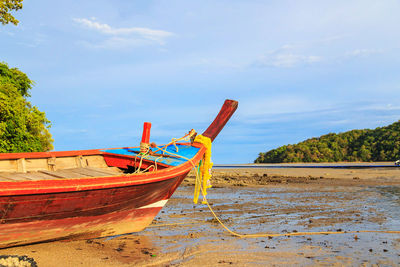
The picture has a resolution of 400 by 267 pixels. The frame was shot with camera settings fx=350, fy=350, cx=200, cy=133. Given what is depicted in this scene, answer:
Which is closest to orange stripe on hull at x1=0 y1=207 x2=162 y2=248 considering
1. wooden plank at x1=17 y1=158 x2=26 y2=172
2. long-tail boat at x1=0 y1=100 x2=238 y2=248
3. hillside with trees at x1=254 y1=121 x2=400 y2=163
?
long-tail boat at x1=0 y1=100 x2=238 y2=248

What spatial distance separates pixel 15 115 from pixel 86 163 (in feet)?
44.1

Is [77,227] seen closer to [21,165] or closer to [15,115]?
[21,165]

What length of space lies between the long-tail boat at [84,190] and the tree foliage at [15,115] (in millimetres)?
12173

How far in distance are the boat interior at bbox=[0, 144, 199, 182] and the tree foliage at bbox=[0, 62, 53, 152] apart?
12.0m

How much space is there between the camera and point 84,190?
5.19 metres

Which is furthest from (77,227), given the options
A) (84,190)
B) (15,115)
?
(15,115)

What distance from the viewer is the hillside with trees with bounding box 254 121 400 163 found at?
39.8 meters

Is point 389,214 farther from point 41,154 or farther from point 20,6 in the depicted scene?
point 20,6

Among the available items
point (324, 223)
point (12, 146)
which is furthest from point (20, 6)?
point (324, 223)

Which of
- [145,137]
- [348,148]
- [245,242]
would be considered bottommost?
[245,242]

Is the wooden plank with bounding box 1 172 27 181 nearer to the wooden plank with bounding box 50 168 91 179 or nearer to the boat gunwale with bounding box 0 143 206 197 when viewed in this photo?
the boat gunwale with bounding box 0 143 206 197

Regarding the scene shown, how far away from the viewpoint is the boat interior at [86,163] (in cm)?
694

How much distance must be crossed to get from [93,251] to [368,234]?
5.29m

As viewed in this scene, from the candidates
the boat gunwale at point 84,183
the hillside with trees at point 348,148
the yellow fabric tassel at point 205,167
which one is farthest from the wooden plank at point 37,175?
the hillside with trees at point 348,148
